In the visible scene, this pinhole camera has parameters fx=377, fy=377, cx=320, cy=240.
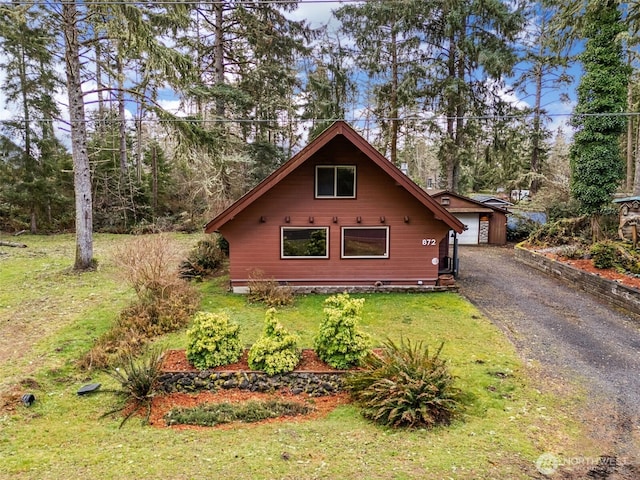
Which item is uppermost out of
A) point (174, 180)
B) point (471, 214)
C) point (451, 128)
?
point (451, 128)

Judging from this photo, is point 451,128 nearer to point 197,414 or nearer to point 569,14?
point 569,14

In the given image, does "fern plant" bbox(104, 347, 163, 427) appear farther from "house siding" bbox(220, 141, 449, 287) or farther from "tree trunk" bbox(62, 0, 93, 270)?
"tree trunk" bbox(62, 0, 93, 270)

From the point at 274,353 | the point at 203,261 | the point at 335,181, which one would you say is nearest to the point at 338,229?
the point at 335,181

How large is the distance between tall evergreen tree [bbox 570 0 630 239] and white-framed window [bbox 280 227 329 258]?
34.4ft

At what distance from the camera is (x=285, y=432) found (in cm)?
467

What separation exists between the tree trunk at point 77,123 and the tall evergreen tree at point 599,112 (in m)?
17.0

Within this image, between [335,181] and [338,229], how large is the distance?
1436 millimetres

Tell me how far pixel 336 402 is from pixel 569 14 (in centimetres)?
1540

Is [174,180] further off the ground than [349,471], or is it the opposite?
[174,180]

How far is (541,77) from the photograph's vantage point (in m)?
21.3

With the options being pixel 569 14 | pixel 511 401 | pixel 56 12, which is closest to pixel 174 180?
pixel 56 12

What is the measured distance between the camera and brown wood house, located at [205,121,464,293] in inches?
440

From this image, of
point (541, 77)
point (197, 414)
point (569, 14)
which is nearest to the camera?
point (197, 414)

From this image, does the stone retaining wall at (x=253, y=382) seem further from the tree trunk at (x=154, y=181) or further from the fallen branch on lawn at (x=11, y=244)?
the tree trunk at (x=154, y=181)
